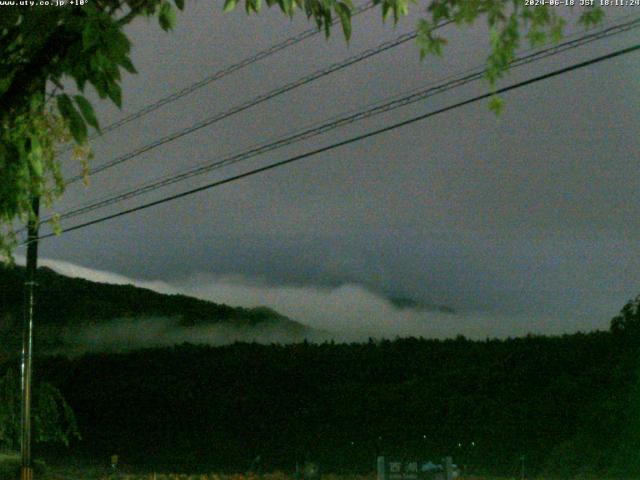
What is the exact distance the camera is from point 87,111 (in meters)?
5.70

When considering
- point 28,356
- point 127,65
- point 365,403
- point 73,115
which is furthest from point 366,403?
point 127,65

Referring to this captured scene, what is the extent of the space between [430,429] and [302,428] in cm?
456

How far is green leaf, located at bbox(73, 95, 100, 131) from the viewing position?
18.7 feet

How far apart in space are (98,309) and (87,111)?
4644 centimetres

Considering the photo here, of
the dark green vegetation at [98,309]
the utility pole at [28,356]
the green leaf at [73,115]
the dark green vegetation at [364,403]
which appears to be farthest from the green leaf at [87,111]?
the dark green vegetation at [98,309]

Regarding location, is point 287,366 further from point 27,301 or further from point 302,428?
point 27,301

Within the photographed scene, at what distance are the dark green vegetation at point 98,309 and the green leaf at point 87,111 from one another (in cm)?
3839

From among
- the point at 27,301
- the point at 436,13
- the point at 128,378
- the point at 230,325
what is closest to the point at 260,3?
the point at 436,13

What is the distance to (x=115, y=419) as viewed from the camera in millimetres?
36281

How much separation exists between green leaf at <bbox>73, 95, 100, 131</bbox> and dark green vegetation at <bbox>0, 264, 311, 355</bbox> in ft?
126

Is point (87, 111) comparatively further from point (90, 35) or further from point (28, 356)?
point (28, 356)

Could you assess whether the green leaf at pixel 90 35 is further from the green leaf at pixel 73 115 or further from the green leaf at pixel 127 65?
the green leaf at pixel 73 115

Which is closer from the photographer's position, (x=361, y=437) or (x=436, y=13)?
(x=436, y=13)

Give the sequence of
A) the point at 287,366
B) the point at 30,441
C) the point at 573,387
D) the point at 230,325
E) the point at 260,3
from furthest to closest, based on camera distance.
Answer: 1. the point at 230,325
2. the point at 287,366
3. the point at 573,387
4. the point at 30,441
5. the point at 260,3
